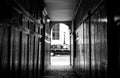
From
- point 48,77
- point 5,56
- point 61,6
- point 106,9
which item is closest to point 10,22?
point 5,56

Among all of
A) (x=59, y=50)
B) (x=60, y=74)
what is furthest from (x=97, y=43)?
(x=59, y=50)

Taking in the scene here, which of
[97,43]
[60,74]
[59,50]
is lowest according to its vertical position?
[60,74]

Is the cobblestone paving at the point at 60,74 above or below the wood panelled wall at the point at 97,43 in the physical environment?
below

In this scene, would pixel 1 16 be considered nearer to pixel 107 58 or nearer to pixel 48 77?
pixel 107 58

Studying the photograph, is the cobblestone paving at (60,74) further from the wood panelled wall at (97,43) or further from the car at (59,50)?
the car at (59,50)

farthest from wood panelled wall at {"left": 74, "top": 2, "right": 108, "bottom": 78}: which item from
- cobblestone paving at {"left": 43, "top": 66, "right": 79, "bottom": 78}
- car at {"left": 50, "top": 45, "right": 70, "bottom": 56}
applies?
car at {"left": 50, "top": 45, "right": 70, "bottom": 56}

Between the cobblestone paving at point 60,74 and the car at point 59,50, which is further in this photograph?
the car at point 59,50

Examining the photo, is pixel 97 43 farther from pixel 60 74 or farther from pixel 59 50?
pixel 59 50

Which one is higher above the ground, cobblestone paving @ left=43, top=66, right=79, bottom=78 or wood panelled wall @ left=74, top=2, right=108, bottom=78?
wood panelled wall @ left=74, top=2, right=108, bottom=78

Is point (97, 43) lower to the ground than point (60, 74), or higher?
higher

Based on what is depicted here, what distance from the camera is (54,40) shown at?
1096 inches

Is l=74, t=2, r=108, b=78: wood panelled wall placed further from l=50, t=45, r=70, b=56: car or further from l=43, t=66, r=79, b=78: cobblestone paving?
l=50, t=45, r=70, b=56: car

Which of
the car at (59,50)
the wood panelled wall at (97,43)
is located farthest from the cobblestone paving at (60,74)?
the car at (59,50)

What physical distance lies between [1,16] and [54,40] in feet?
83.7
